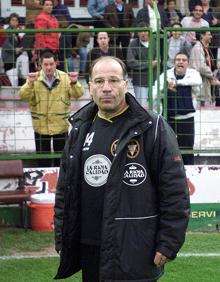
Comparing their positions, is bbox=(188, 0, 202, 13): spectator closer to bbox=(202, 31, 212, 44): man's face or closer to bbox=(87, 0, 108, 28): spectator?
bbox=(87, 0, 108, 28): spectator

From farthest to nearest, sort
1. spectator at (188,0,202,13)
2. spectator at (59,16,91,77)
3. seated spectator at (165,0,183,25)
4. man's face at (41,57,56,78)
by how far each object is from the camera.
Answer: spectator at (188,0,202,13), seated spectator at (165,0,183,25), spectator at (59,16,91,77), man's face at (41,57,56,78)

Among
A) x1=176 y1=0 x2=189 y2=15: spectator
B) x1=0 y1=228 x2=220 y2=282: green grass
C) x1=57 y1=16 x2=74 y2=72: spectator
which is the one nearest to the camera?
x1=0 y1=228 x2=220 y2=282: green grass

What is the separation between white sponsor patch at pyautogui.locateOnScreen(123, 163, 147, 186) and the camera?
4312mm

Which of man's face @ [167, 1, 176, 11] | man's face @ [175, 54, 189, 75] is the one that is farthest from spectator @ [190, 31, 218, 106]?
man's face @ [167, 1, 176, 11]

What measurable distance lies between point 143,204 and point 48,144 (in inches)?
209

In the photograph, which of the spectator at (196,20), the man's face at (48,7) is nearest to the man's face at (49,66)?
the man's face at (48,7)

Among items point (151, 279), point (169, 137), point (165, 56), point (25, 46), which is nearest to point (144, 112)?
point (169, 137)

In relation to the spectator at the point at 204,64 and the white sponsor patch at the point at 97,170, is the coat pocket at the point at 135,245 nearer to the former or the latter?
the white sponsor patch at the point at 97,170

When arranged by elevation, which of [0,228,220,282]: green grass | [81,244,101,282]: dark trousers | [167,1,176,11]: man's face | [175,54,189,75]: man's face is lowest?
[0,228,220,282]: green grass

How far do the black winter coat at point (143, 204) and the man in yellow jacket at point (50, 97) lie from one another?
16.3 ft

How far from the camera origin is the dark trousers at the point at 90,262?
4500 millimetres

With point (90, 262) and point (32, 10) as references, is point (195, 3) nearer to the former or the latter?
point (32, 10)

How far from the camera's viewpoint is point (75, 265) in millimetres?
4652

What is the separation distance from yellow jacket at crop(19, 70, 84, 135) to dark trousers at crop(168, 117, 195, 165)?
1329 mm
